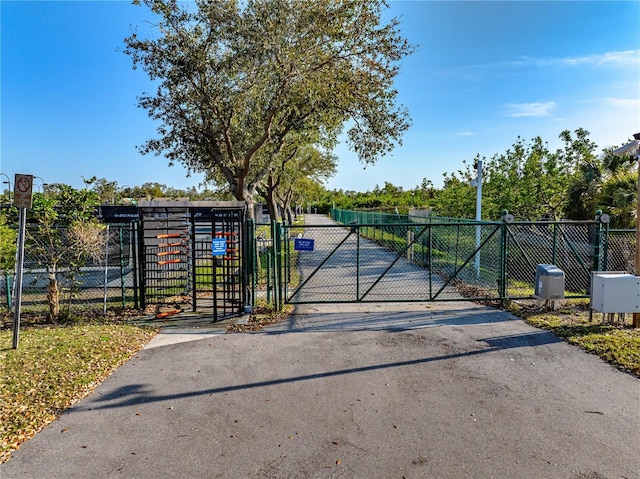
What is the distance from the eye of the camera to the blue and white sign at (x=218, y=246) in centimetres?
777

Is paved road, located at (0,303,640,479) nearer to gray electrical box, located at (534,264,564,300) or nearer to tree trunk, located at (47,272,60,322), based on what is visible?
gray electrical box, located at (534,264,564,300)

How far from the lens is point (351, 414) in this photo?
443 cm

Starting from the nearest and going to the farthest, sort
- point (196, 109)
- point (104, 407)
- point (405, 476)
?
point (405, 476) < point (104, 407) < point (196, 109)

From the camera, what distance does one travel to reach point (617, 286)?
7141 mm

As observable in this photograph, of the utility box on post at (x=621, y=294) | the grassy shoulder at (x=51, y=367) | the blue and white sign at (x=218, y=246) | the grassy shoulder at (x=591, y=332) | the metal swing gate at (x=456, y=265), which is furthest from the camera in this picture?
the metal swing gate at (x=456, y=265)

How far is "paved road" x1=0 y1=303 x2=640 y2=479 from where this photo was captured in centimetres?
354

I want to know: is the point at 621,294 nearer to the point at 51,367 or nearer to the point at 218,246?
the point at 218,246

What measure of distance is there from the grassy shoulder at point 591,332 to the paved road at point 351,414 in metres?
0.27

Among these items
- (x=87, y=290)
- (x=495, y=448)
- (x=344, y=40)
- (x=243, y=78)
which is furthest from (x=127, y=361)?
(x=344, y=40)

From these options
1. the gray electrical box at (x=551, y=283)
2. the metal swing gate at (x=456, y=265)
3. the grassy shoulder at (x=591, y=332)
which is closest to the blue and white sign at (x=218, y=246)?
the metal swing gate at (x=456, y=265)

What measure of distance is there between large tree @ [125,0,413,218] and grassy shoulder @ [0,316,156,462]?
7.56 metres

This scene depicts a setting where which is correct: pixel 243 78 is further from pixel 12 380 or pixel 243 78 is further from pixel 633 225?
pixel 633 225

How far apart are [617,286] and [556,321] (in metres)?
1.17

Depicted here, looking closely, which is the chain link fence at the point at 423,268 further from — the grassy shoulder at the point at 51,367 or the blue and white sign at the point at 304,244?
the grassy shoulder at the point at 51,367
